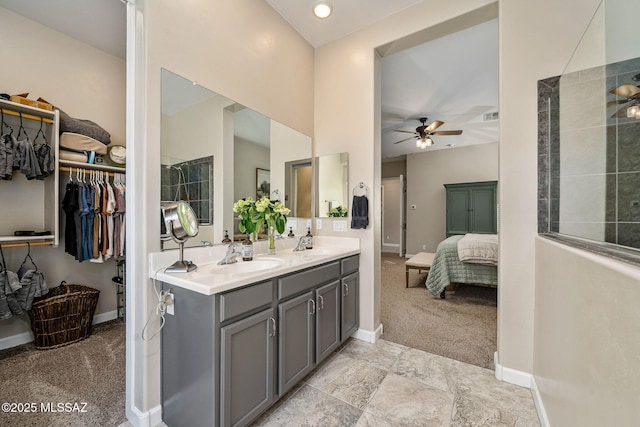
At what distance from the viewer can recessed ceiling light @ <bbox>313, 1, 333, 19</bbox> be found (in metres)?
2.12

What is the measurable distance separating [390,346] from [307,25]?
317 centimetres

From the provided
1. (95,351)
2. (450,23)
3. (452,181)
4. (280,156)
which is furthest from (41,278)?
(452,181)

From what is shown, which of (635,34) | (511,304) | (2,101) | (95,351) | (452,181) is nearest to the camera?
(635,34)

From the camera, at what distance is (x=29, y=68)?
2295 mm

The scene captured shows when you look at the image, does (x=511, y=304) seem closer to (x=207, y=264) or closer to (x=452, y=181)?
(x=207, y=264)

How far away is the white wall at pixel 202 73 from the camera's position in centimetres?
139

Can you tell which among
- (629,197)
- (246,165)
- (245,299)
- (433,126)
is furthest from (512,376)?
(433,126)

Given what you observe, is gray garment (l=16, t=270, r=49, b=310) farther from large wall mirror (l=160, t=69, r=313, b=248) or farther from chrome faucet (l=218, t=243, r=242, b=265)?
chrome faucet (l=218, t=243, r=242, b=265)

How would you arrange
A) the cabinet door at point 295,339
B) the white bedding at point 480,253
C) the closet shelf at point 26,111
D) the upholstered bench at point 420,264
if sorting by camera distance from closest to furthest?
the cabinet door at point 295,339 → the closet shelf at point 26,111 → the white bedding at point 480,253 → the upholstered bench at point 420,264

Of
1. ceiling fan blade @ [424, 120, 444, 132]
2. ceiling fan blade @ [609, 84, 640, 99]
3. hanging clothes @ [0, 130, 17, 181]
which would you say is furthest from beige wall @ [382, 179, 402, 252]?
hanging clothes @ [0, 130, 17, 181]

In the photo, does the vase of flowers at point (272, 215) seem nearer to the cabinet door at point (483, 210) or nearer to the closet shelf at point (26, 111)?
the closet shelf at point (26, 111)

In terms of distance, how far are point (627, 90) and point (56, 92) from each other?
4.46m

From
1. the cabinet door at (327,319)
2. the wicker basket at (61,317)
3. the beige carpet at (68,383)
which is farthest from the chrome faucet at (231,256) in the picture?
the wicker basket at (61,317)

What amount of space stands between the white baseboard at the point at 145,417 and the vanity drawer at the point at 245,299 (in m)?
0.81
